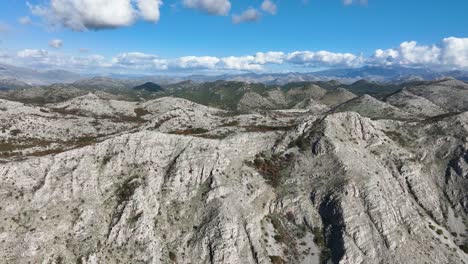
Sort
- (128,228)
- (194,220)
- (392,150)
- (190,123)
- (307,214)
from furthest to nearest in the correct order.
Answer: (190,123), (392,150), (307,214), (194,220), (128,228)

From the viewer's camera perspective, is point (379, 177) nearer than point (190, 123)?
Yes

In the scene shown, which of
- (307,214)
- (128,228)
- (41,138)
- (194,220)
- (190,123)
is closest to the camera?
(128,228)

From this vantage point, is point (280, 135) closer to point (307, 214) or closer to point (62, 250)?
point (307, 214)

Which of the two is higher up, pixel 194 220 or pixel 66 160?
pixel 66 160

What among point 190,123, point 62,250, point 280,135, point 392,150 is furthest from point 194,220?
point 190,123

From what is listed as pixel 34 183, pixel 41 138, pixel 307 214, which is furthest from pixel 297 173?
pixel 41 138

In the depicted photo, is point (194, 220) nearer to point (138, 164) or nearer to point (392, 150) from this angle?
point (138, 164)
